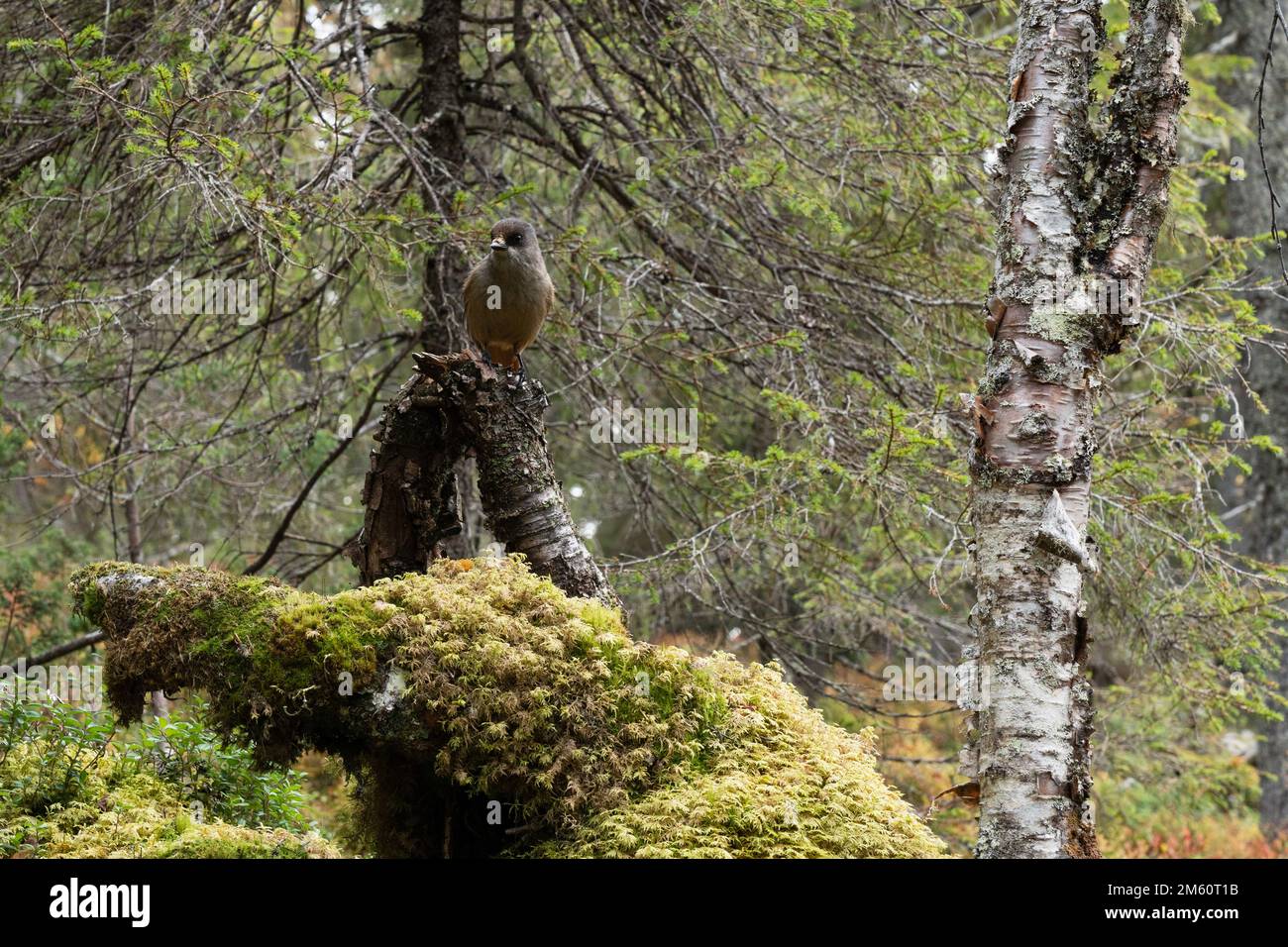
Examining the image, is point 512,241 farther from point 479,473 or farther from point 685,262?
point 685,262

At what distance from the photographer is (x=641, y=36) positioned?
680cm

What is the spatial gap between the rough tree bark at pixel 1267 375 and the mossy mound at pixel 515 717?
424 inches

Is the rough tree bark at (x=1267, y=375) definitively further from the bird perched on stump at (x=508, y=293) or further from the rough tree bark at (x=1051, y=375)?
the rough tree bark at (x=1051, y=375)

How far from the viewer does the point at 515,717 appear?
133 inches

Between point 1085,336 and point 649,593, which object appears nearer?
point 1085,336

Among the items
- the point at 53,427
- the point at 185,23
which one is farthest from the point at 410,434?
the point at 53,427

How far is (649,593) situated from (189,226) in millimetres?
3428

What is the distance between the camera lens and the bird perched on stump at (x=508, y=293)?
5.48 meters

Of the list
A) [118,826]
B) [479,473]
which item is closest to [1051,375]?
[479,473]

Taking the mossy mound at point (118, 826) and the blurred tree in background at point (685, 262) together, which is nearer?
the mossy mound at point (118, 826)

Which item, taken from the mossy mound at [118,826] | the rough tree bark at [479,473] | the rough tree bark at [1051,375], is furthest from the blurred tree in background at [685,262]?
the mossy mound at [118,826]
